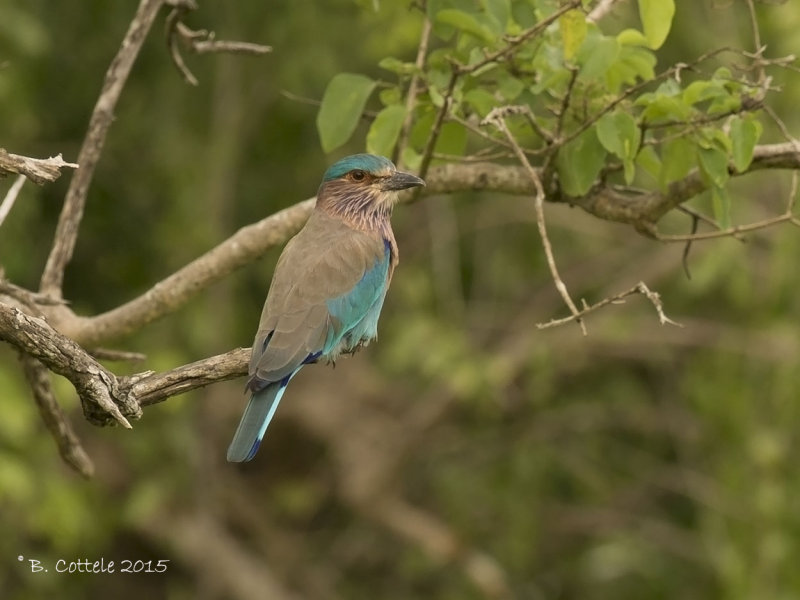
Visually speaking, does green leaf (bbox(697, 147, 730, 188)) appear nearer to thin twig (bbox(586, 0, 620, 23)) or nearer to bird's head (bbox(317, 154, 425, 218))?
thin twig (bbox(586, 0, 620, 23))

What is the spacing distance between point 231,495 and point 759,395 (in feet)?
11.1

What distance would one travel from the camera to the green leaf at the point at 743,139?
10.9ft

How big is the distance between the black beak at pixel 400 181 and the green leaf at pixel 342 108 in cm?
24

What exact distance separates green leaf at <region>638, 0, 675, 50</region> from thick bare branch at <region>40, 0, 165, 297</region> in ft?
4.85

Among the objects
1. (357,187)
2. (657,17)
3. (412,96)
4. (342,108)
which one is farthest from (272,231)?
(657,17)

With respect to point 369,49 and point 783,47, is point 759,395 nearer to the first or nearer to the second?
point 783,47

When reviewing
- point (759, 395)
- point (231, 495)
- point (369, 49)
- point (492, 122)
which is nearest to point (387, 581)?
point (231, 495)

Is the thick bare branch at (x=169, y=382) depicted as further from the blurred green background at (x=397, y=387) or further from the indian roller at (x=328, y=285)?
the blurred green background at (x=397, y=387)

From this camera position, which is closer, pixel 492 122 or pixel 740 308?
pixel 492 122

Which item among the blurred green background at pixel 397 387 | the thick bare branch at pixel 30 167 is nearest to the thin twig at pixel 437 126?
the thick bare branch at pixel 30 167

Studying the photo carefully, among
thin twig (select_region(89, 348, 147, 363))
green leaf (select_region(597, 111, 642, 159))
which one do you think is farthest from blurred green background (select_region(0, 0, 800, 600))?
green leaf (select_region(597, 111, 642, 159))

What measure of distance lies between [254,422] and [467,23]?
1177 mm

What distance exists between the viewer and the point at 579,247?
303 inches

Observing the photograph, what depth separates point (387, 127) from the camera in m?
3.68
